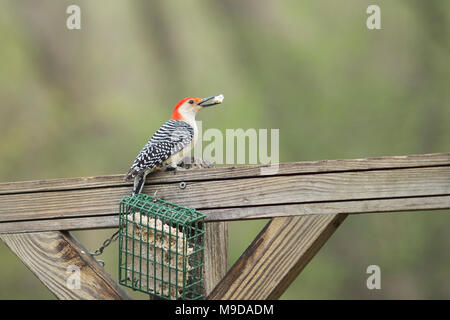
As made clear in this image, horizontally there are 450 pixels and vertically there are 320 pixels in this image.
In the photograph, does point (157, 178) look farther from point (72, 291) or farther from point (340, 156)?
point (340, 156)

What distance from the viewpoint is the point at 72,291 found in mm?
2500

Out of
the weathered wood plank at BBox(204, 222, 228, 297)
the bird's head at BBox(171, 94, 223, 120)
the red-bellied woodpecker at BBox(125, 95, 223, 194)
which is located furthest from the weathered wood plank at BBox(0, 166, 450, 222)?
the bird's head at BBox(171, 94, 223, 120)

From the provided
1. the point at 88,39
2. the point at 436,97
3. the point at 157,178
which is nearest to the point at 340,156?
the point at 436,97

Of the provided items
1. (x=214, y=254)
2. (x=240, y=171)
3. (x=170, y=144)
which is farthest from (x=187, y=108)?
(x=240, y=171)

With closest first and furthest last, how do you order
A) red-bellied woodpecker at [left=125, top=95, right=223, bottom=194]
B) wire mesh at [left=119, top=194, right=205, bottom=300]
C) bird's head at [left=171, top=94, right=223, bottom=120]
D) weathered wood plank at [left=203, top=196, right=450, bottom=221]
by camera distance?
weathered wood plank at [left=203, top=196, right=450, bottom=221]
wire mesh at [left=119, top=194, right=205, bottom=300]
red-bellied woodpecker at [left=125, top=95, right=223, bottom=194]
bird's head at [left=171, top=94, right=223, bottom=120]

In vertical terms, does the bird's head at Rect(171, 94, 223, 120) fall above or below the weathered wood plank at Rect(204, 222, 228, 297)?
above

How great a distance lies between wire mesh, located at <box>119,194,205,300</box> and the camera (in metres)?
2.45

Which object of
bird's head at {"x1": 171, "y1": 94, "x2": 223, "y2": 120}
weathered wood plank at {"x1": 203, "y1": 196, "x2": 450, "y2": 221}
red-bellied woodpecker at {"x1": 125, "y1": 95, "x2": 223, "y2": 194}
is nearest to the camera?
weathered wood plank at {"x1": 203, "y1": 196, "x2": 450, "y2": 221}

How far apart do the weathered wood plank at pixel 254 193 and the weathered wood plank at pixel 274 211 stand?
19 millimetres

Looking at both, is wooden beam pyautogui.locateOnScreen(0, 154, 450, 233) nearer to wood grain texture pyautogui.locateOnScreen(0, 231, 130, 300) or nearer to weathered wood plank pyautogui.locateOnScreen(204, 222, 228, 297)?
wood grain texture pyautogui.locateOnScreen(0, 231, 130, 300)

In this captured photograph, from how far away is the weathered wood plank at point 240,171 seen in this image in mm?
2230

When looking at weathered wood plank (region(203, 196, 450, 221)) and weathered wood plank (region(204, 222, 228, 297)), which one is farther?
weathered wood plank (region(204, 222, 228, 297))

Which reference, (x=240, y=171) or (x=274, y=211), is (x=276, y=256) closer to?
(x=274, y=211)

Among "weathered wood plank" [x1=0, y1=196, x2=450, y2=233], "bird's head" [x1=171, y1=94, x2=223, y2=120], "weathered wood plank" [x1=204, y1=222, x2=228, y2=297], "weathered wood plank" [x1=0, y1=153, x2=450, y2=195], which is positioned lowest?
"weathered wood plank" [x1=204, y1=222, x2=228, y2=297]
